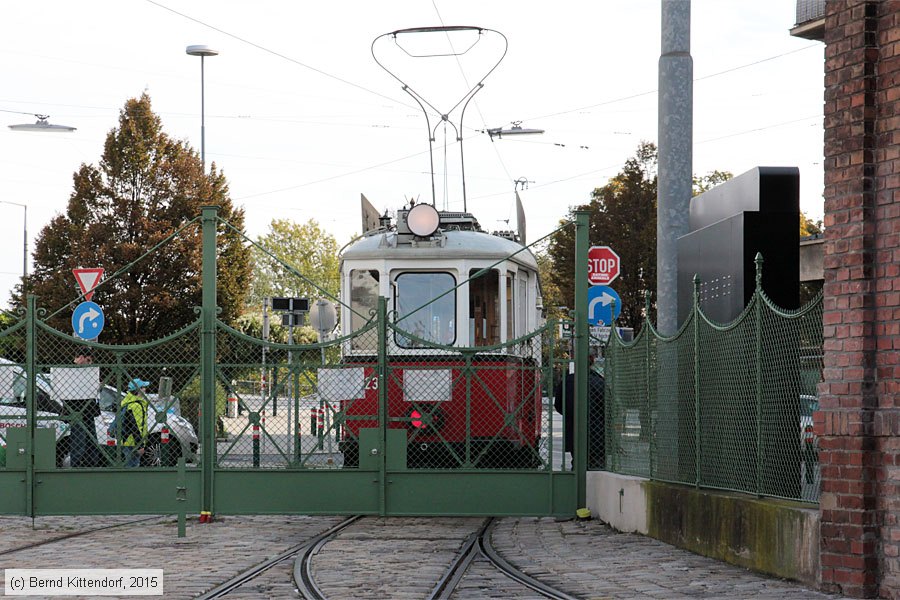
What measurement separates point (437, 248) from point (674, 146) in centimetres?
396

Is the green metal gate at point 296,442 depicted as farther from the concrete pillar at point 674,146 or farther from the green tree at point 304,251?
the green tree at point 304,251

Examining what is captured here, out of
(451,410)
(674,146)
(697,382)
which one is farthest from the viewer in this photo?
(451,410)

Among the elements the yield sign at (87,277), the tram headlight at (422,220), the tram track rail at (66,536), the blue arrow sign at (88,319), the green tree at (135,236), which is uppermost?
the green tree at (135,236)

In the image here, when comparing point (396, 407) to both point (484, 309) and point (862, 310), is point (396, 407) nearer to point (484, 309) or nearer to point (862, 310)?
point (484, 309)

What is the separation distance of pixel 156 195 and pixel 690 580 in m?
29.7

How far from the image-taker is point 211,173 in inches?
1558

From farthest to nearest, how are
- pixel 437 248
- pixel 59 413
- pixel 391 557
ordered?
pixel 437 248
pixel 59 413
pixel 391 557

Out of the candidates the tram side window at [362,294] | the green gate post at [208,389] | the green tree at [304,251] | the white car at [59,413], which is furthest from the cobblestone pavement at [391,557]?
the green tree at [304,251]

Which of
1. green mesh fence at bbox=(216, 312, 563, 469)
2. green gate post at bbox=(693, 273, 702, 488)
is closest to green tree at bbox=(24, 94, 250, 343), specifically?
green mesh fence at bbox=(216, 312, 563, 469)

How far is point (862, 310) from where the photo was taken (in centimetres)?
865

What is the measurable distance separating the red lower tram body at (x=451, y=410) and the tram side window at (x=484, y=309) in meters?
0.92

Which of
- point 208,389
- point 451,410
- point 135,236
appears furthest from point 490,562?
point 135,236

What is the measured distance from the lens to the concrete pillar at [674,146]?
12.9m

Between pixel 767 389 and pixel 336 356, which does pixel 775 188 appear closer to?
pixel 767 389
